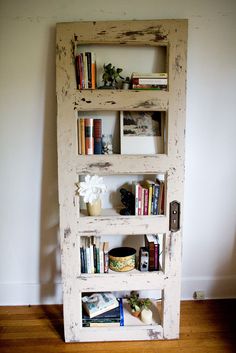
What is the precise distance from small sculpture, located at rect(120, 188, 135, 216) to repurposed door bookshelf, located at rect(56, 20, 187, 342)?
7cm

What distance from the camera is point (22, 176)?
2.04 m

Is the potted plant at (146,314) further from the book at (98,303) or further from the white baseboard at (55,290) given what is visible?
the white baseboard at (55,290)

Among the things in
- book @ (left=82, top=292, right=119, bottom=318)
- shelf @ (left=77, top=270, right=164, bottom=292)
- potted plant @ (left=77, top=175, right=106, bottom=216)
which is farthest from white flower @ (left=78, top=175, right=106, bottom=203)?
book @ (left=82, top=292, right=119, bottom=318)

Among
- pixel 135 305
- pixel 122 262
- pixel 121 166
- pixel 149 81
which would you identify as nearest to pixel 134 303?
pixel 135 305

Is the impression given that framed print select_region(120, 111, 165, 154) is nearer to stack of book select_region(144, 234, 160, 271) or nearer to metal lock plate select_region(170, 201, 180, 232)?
metal lock plate select_region(170, 201, 180, 232)

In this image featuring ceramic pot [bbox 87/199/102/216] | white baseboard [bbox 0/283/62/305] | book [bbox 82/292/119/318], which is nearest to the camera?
ceramic pot [bbox 87/199/102/216]

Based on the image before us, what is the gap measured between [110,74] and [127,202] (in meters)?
0.85

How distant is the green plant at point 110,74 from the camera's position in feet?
5.74

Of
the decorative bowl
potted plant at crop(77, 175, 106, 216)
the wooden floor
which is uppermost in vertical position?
potted plant at crop(77, 175, 106, 216)

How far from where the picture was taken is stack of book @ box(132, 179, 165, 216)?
181cm

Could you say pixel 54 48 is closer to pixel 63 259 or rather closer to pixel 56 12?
pixel 56 12

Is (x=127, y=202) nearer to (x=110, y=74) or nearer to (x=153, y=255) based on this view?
(x=153, y=255)

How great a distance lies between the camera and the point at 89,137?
5.78 ft

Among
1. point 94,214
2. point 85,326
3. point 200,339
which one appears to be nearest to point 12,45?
point 94,214
